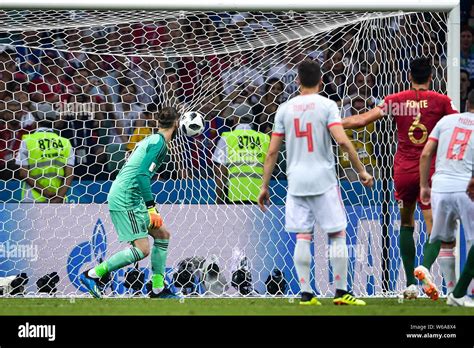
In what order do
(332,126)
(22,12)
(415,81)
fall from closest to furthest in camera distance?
(332,126) → (415,81) → (22,12)

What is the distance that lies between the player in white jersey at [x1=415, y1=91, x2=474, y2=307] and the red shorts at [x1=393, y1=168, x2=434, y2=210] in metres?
0.84

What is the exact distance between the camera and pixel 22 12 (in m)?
11.0

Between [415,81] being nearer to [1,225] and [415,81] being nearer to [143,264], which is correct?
[143,264]

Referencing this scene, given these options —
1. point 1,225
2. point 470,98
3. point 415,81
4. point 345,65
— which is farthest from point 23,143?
point 470,98

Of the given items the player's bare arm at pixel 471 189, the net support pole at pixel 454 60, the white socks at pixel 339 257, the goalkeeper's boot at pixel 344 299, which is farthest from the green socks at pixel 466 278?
the net support pole at pixel 454 60

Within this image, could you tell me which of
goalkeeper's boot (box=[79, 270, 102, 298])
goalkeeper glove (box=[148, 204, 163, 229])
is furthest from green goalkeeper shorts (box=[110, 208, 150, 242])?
goalkeeper's boot (box=[79, 270, 102, 298])

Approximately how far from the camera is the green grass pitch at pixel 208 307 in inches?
322

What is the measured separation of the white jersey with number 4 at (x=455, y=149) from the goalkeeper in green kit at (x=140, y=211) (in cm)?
235

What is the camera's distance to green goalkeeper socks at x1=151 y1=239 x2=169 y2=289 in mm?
10164

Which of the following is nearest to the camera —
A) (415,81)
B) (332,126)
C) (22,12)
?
(332,126)

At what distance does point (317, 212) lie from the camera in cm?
884

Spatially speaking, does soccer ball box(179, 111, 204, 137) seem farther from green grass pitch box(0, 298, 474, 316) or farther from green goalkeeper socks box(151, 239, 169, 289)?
green grass pitch box(0, 298, 474, 316)

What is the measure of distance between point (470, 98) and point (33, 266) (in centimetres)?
448

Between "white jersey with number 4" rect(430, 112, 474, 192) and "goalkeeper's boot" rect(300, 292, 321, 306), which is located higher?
"white jersey with number 4" rect(430, 112, 474, 192)
